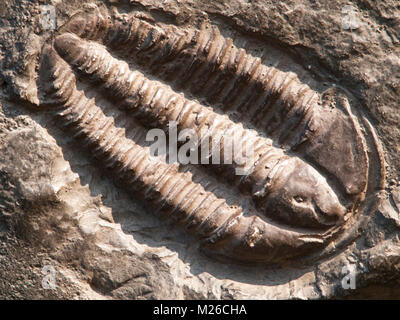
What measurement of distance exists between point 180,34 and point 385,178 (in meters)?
0.99

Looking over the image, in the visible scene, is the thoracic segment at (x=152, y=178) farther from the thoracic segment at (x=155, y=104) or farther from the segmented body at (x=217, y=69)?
the segmented body at (x=217, y=69)

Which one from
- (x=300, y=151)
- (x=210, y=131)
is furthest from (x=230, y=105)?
(x=300, y=151)

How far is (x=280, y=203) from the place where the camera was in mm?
2068

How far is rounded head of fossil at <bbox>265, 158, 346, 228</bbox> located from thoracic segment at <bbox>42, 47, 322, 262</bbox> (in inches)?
3.2

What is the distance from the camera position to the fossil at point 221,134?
6.84ft

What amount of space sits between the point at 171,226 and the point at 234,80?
65 centimetres

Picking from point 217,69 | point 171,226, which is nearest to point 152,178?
point 171,226

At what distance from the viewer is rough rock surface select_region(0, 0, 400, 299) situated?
2146 mm

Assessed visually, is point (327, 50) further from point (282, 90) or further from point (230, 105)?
point (230, 105)

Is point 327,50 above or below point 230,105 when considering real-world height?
above

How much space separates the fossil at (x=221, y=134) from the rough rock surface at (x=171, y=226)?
0.07 metres

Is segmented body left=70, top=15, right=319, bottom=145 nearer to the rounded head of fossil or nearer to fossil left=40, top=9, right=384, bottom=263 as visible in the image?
fossil left=40, top=9, right=384, bottom=263

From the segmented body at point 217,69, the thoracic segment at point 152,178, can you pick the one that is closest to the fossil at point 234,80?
the segmented body at point 217,69

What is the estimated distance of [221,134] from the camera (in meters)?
2.14
